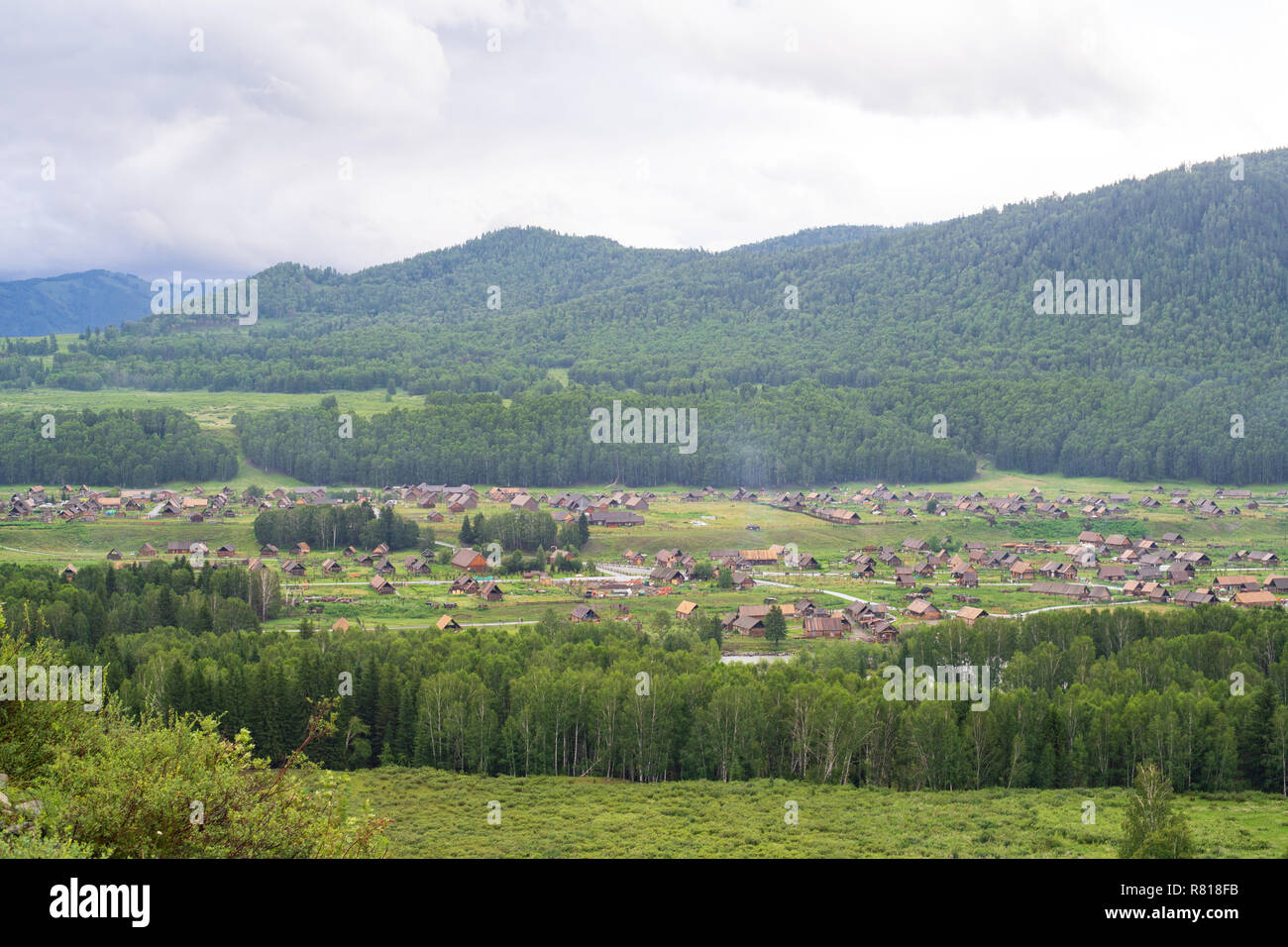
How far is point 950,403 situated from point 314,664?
5640 inches

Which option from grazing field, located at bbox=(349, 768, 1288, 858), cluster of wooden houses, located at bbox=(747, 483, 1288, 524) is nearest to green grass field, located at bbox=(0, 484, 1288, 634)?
cluster of wooden houses, located at bbox=(747, 483, 1288, 524)

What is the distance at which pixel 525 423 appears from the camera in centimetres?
15388

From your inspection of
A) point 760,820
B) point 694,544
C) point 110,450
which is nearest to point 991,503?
point 694,544

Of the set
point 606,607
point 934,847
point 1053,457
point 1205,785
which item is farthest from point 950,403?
point 934,847

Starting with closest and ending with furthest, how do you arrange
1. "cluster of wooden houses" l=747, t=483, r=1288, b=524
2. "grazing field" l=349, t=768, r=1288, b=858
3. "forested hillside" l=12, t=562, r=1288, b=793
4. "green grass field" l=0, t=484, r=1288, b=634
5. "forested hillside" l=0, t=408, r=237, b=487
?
"grazing field" l=349, t=768, r=1288, b=858
"forested hillside" l=12, t=562, r=1288, b=793
"green grass field" l=0, t=484, r=1288, b=634
"cluster of wooden houses" l=747, t=483, r=1288, b=524
"forested hillside" l=0, t=408, r=237, b=487

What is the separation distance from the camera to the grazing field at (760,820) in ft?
100

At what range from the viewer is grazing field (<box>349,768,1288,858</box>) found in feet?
100

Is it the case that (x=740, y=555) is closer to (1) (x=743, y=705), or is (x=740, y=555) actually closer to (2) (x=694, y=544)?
(2) (x=694, y=544)

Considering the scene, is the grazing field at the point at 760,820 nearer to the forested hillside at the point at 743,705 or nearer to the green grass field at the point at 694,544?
the forested hillside at the point at 743,705

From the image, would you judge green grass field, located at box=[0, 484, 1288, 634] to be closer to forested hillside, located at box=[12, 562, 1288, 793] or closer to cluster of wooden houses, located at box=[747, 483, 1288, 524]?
cluster of wooden houses, located at box=[747, 483, 1288, 524]

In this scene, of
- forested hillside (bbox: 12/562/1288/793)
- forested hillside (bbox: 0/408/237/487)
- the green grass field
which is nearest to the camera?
A: forested hillside (bbox: 12/562/1288/793)

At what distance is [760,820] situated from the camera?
35156 millimetres

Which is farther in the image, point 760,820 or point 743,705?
point 743,705
